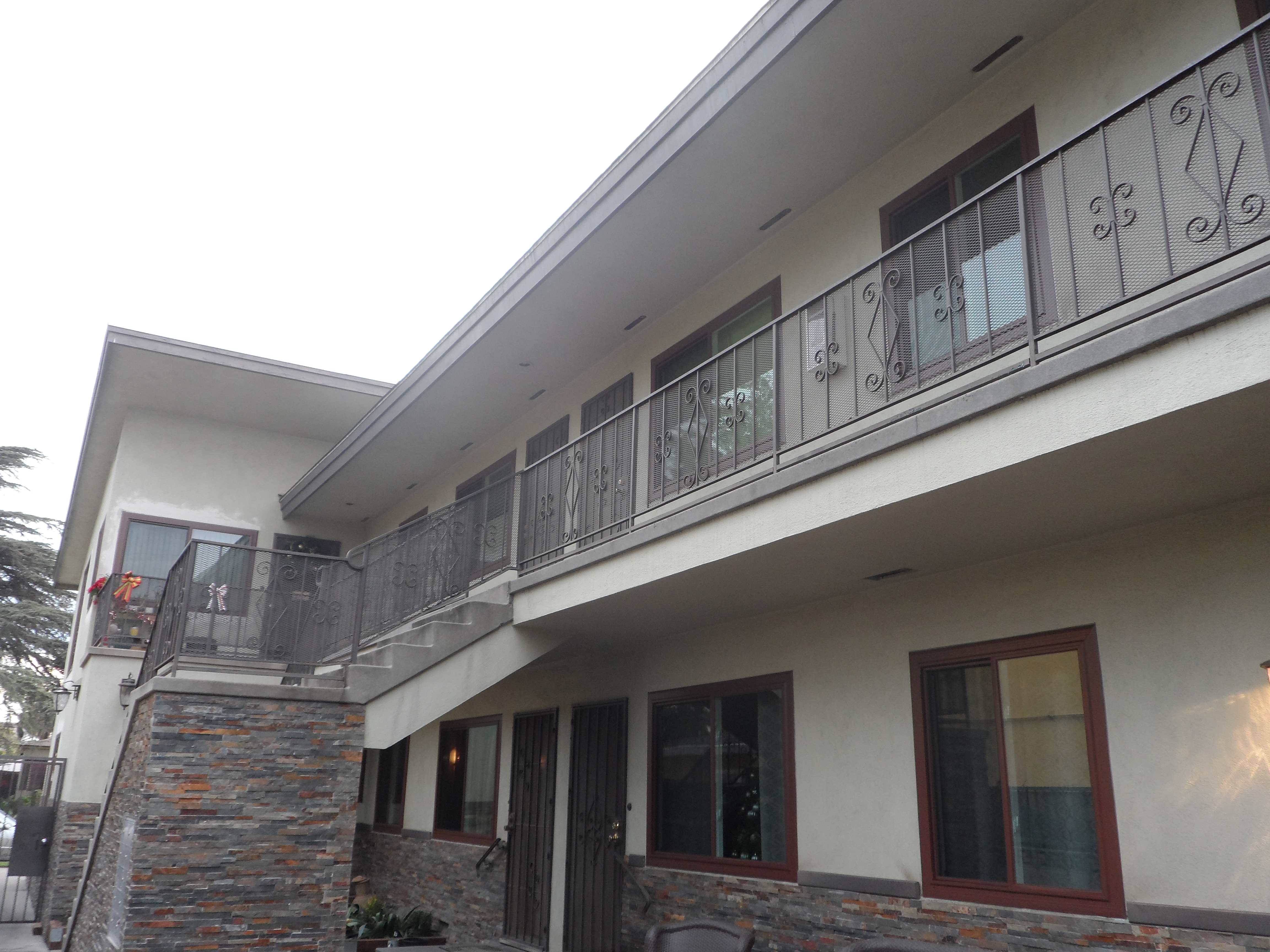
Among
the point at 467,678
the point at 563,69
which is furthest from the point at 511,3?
the point at 467,678

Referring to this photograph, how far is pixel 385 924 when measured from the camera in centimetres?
1225

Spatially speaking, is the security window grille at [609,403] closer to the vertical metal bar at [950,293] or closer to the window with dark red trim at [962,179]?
the window with dark red trim at [962,179]

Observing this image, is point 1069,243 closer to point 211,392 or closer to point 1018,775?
point 1018,775

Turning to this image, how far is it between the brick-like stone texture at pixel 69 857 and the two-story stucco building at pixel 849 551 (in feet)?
12.9

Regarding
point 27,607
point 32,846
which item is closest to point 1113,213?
point 32,846

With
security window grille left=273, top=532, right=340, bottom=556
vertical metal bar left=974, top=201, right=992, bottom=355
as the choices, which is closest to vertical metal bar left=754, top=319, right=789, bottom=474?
vertical metal bar left=974, top=201, right=992, bottom=355

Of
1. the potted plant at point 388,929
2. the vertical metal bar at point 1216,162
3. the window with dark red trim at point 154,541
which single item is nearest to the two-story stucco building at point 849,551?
the vertical metal bar at point 1216,162

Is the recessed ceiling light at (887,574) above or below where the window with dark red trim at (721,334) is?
below

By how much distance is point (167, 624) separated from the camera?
9664 mm

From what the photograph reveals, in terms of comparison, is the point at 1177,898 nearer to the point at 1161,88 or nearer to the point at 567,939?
the point at 1161,88

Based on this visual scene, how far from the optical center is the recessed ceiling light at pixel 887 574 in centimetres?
695

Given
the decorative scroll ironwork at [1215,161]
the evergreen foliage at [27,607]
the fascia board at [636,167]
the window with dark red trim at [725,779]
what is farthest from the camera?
the evergreen foliage at [27,607]

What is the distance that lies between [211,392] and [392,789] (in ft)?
22.9

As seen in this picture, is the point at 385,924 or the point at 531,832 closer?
the point at 531,832
